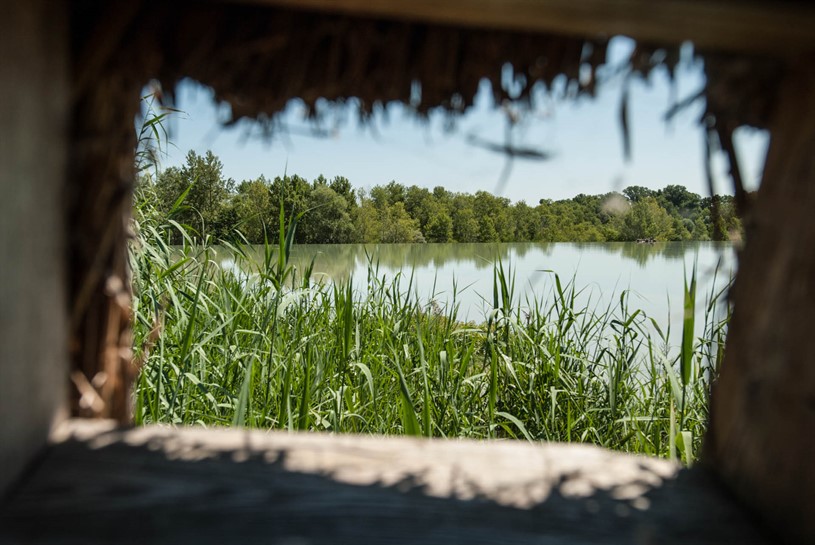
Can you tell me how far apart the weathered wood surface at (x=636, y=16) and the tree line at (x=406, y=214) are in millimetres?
279

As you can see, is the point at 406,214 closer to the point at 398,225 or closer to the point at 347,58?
the point at 398,225

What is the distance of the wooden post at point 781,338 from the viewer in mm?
699

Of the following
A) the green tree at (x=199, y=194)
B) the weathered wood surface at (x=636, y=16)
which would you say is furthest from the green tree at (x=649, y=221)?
the weathered wood surface at (x=636, y=16)

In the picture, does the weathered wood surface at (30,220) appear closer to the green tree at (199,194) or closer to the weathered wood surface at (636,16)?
the weathered wood surface at (636,16)

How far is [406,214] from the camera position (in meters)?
14.1

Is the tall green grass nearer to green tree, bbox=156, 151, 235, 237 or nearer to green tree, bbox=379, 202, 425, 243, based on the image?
green tree, bbox=156, 151, 235, 237

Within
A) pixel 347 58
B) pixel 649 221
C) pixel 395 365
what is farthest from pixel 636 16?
pixel 649 221

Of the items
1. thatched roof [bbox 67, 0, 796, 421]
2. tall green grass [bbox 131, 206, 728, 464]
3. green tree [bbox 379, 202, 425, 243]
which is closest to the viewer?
thatched roof [bbox 67, 0, 796, 421]

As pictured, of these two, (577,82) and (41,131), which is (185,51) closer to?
(41,131)

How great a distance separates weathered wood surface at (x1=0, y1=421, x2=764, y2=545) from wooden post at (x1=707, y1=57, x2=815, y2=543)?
7cm

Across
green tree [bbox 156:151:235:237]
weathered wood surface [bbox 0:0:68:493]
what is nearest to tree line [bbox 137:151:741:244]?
green tree [bbox 156:151:235:237]

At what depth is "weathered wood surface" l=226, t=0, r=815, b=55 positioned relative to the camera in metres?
0.63

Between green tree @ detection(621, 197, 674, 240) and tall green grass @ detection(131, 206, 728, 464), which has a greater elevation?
green tree @ detection(621, 197, 674, 240)

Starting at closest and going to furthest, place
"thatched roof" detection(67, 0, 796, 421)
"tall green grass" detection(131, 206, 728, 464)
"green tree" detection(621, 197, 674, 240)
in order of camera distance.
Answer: "thatched roof" detection(67, 0, 796, 421), "tall green grass" detection(131, 206, 728, 464), "green tree" detection(621, 197, 674, 240)
